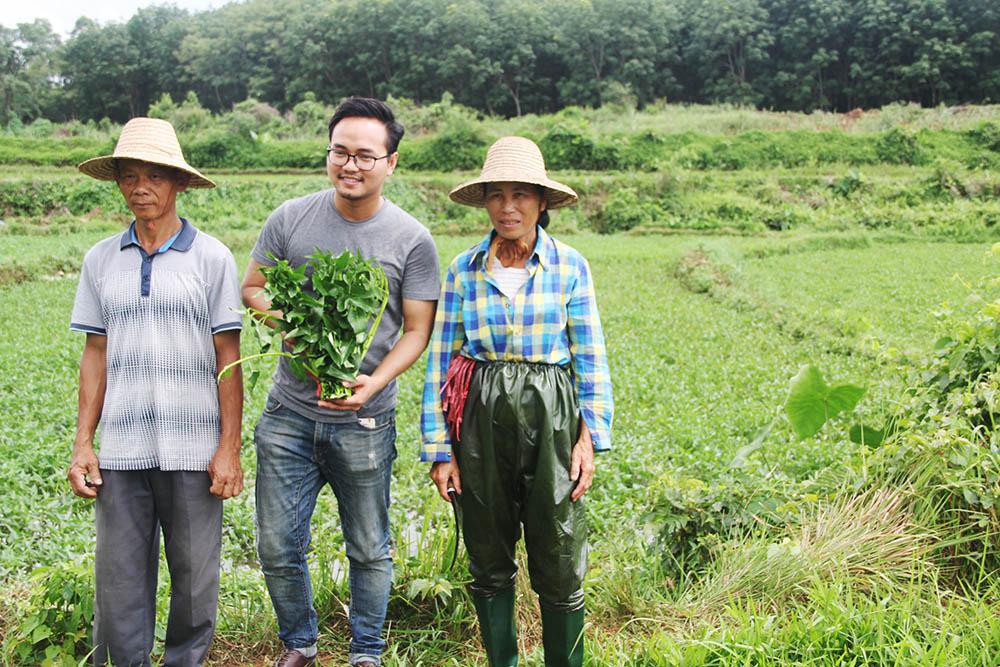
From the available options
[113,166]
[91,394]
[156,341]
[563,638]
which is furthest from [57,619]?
[563,638]

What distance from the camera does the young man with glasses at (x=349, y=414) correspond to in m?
2.62

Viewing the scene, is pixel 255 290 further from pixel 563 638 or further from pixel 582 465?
pixel 563 638

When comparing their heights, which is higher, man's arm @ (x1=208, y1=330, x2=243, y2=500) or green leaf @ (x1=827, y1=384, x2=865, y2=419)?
man's arm @ (x1=208, y1=330, x2=243, y2=500)

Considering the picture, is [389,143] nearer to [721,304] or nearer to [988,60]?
[721,304]

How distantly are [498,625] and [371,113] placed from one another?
1.66 m

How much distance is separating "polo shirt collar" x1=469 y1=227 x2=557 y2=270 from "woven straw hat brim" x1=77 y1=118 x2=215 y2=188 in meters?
0.83

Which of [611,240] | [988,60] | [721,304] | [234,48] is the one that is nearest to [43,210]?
[611,240]

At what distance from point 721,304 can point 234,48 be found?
4765cm

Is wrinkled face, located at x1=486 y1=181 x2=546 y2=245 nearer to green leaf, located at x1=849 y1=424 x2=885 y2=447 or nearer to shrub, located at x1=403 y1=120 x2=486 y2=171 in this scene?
green leaf, located at x1=849 y1=424 x2=885 y2=447

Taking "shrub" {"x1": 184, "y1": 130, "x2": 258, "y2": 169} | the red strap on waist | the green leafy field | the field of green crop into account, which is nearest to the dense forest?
"shrub" {"x1": 184, "y1": 130, "x2": 258, "y2": 169}

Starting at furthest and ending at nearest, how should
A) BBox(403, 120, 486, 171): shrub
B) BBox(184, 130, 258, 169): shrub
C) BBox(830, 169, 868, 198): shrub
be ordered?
BBox(184, 130, 258, 169): shrub, BBox(403, 120, 486, 171): shrub, BBox(830, 169, 868, 198): shrub

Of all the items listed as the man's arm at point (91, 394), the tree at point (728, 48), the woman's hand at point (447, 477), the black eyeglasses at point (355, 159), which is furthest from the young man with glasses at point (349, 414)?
the tree at point (728, 48)

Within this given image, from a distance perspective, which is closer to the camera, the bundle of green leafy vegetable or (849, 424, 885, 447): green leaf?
the bundle of green leafy vegetable

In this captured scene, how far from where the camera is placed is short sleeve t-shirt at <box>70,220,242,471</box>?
96.8 inches
